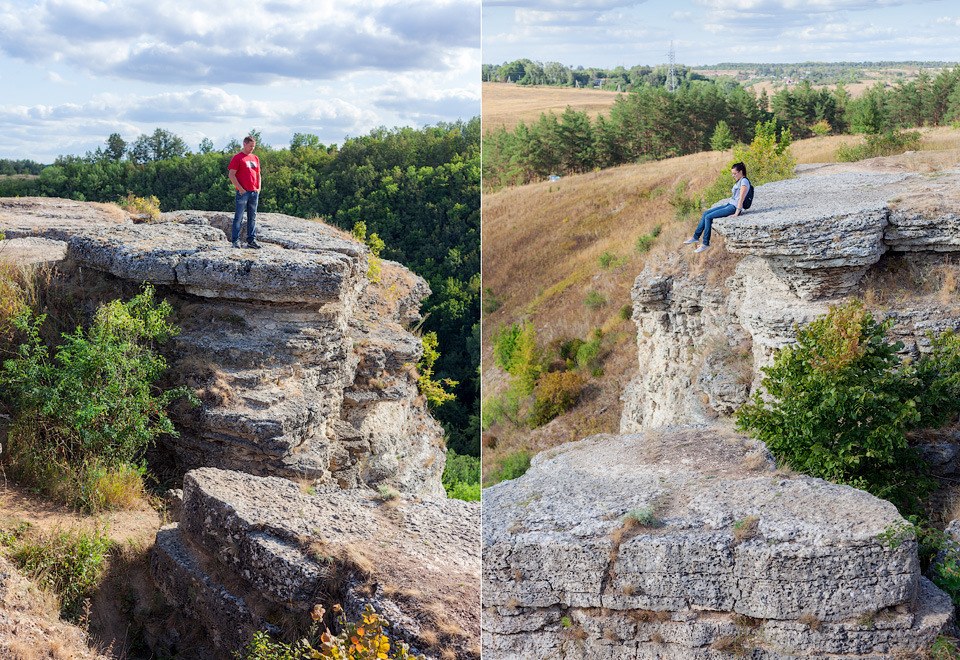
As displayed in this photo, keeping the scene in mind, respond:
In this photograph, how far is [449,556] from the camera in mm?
5184

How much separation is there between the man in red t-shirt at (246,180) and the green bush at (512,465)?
224 inches

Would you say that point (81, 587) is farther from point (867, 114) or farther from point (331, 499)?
point (867, 114)

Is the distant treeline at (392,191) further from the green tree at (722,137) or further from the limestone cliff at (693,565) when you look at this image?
the limestone cliff at (693,565)

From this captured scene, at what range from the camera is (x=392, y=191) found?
1487 inches

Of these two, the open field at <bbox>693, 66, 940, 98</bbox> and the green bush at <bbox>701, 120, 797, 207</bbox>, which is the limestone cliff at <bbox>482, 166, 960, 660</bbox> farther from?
the open field at <bbox>693, 66, 940, 98</bbox>

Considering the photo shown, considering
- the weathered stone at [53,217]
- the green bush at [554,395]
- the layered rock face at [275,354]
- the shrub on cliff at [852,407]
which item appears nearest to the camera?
the shrub on cliff at [852,407]

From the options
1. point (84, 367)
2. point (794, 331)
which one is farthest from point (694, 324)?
point (84, 367)

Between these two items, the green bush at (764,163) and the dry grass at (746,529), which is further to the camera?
the green bush at (764,163)

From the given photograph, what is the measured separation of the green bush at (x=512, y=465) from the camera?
11.7 metres

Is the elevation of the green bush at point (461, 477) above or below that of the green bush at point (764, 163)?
below

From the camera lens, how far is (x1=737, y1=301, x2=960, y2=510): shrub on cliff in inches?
266

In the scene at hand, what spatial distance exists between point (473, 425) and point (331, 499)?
25.5 m

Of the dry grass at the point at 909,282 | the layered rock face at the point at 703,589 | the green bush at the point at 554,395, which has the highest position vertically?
the dry grass at the point at 909,282

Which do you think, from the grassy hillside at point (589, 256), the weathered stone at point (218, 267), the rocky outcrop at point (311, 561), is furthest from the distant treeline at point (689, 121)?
the rocky outcrop at point (311, 561)
